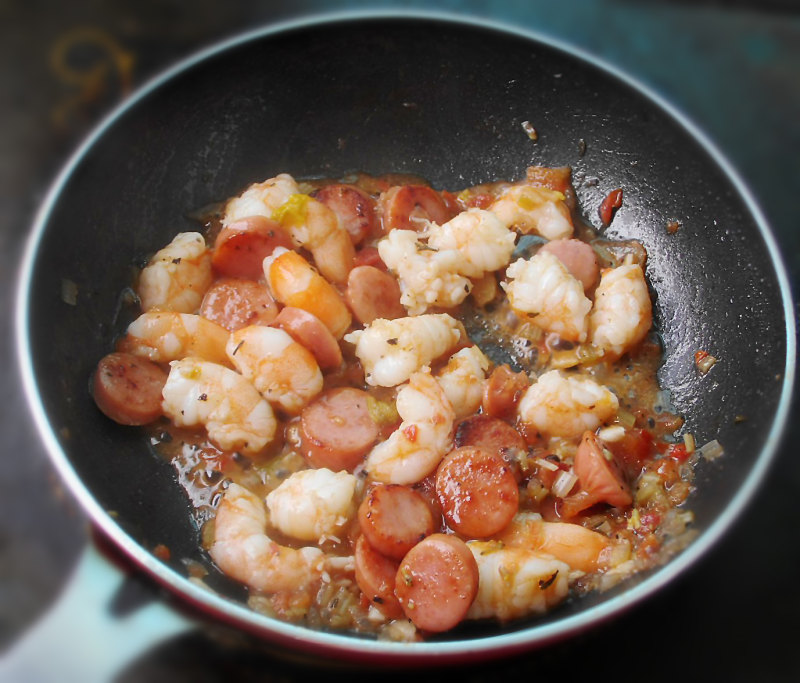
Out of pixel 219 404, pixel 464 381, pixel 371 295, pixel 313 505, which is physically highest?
pixel 371 295

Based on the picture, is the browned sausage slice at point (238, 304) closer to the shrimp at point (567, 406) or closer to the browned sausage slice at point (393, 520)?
the browned sausage slice at point (393, 520)

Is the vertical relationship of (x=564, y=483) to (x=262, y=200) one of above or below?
below

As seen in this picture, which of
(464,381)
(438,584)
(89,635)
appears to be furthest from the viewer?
(464,381)

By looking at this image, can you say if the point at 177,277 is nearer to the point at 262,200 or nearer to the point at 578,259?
the point at 262,200

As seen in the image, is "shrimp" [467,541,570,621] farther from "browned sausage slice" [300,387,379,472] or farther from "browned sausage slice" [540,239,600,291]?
"browned sausage slice" [540,239,600,291]

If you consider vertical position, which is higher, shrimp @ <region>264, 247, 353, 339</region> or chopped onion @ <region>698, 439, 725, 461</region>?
shrimp @ <region>264, 247, 353, 339</region>

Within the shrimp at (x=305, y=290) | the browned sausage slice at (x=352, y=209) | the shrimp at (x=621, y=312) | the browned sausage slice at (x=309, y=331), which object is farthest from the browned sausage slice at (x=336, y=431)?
the shrimp at (x=621, y=312)

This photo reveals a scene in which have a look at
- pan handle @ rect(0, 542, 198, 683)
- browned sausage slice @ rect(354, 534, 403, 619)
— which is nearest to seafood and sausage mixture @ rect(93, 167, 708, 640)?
browned sausage slice @ rect(354, 534, 403, 619)

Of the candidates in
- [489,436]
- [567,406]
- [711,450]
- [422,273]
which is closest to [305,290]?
[422,273]
